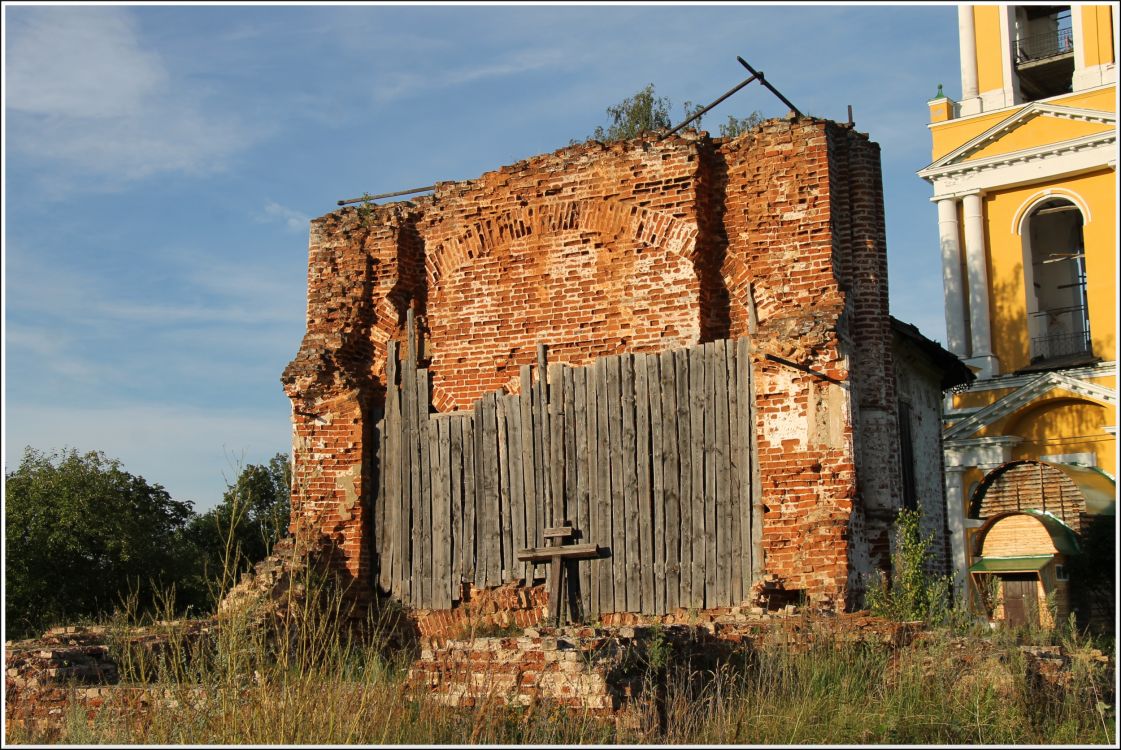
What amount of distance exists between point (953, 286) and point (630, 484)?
2104 cm

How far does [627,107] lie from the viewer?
29000 mm

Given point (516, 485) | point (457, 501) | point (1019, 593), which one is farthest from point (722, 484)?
point (1019, 593)

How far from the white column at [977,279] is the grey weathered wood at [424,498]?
20.2 metres

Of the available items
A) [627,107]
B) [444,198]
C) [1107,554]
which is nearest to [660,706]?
[444,198]

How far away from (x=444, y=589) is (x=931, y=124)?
23.7 m

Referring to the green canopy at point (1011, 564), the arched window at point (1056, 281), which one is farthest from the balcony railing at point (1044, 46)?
the green canopy at point (1011, 564)

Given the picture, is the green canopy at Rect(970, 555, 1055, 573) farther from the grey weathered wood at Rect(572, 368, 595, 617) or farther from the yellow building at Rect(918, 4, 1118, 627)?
the grey weathered wood at Rect(572, 368, 595, 617)

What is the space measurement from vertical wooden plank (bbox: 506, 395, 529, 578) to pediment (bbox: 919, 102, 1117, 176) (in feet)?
71.0

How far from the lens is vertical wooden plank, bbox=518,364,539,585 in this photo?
10977 mm

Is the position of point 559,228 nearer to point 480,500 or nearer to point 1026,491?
point 480,500

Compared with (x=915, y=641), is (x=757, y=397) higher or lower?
higher

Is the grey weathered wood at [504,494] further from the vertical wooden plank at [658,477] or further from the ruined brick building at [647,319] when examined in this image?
the vertical wooden plank at [658,477]

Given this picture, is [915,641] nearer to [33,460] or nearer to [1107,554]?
[1107,554]

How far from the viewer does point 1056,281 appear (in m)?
30.1
